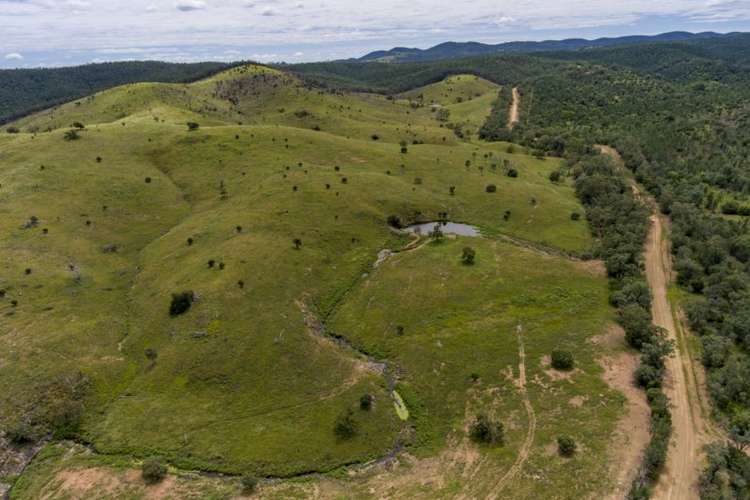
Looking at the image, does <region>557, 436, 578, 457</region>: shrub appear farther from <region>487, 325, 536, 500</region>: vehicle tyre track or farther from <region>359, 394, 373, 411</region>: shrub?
<region>359, 394, 373, 411</region>: shrub

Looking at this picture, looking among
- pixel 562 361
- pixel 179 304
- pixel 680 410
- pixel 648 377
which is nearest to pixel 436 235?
pixel 562 361

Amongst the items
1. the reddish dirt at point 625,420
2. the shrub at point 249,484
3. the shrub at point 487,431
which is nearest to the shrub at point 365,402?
the shrub at point 487,431

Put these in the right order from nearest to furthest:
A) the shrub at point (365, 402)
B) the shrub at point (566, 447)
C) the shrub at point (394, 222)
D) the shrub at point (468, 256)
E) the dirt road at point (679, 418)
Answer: the dirt road at point (679, 418)
the shrub at point (566, 447)
the shrub at point (365, 402)
the shrub at point (468, 256)
the shrub at point (394, 222)

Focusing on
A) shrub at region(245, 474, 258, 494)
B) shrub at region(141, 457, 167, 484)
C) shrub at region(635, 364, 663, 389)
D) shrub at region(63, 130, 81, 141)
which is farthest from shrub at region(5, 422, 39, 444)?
shrub at region(63, 130, 81, 141)

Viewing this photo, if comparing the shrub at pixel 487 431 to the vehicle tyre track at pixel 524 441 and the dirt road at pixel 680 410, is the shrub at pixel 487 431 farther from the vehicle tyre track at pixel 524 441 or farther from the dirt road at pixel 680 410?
the dirt road at pixel 680 410

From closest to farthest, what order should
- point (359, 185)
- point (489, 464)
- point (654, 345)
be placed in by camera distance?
point (489, 464) < point (654, 345) < point (359, 185)

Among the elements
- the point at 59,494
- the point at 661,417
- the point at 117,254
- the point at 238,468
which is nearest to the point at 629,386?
the point at 661,417

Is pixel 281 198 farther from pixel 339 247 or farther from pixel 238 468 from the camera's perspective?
pixel 238 468
